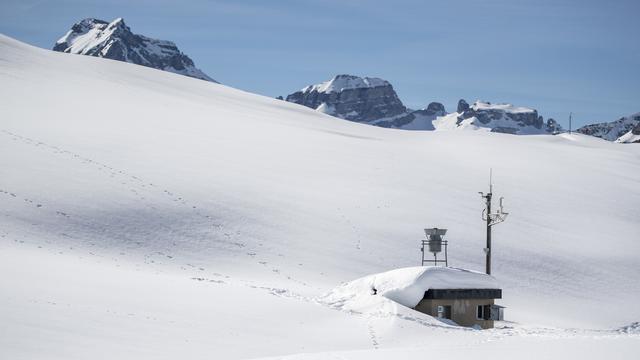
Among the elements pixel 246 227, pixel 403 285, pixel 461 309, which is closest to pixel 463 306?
pixel 461 309

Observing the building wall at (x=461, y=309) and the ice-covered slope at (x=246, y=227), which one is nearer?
the ice-covered slope at (x=246, y=227)

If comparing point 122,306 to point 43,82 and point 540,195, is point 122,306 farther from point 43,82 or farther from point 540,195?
point 43,82

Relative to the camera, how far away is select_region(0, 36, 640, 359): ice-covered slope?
21.1 metres

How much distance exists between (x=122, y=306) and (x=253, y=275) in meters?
11.5

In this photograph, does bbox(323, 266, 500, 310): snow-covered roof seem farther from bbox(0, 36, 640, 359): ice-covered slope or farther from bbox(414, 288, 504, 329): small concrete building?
bbox(0, 36, 640, 359): ice-covered slope

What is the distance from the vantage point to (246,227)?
38844 millimetres

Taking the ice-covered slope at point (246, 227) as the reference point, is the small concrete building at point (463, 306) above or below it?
below

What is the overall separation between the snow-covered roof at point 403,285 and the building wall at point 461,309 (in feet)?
1.63

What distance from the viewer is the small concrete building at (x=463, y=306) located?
27781 millimetres

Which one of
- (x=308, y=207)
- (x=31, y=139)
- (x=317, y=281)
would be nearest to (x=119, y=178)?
(x=31, y=139)

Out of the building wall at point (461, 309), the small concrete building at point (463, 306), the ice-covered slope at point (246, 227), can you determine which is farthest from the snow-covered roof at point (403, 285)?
the ice-covered slope at point (246, 227)

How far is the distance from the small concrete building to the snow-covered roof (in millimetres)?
231

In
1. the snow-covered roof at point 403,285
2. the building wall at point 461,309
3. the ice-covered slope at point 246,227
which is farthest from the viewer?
the building wall at point 461,309

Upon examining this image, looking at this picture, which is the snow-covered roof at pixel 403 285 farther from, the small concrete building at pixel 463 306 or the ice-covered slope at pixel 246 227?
the ice-covered slope at pixel 246 227
